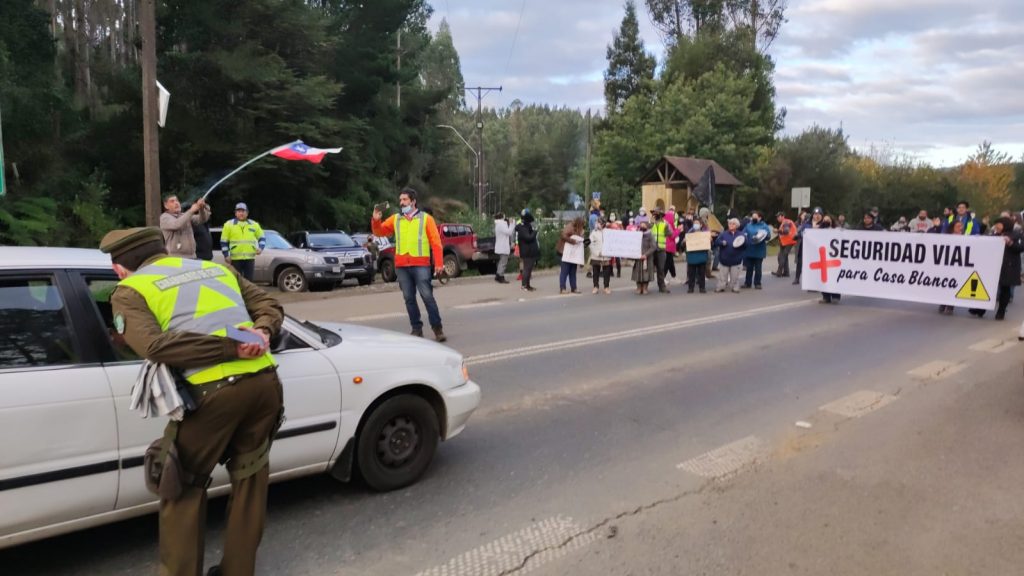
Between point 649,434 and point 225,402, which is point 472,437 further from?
point 225,402

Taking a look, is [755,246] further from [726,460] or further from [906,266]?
[726,460]

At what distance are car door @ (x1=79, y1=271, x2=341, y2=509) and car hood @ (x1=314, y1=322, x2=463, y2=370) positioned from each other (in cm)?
30

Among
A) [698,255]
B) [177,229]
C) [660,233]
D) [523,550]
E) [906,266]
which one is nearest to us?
[523,550]

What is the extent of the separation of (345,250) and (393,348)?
14.8m

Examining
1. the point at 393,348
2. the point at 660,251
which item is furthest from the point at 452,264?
the point at 393,348

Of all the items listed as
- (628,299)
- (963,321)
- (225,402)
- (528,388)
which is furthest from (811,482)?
(628,299)

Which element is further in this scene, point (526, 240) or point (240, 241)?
point (526, 240)

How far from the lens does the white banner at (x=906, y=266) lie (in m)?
11.7

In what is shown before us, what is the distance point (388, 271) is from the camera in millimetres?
20641

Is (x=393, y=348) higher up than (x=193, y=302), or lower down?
lower down

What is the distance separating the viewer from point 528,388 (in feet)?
22.6

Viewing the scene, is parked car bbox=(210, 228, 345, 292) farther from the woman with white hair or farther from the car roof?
the car roof

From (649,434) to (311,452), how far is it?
8.90 feet

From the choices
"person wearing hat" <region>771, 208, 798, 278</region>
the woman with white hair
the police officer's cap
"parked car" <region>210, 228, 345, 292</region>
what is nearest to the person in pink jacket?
the woman with white hair
